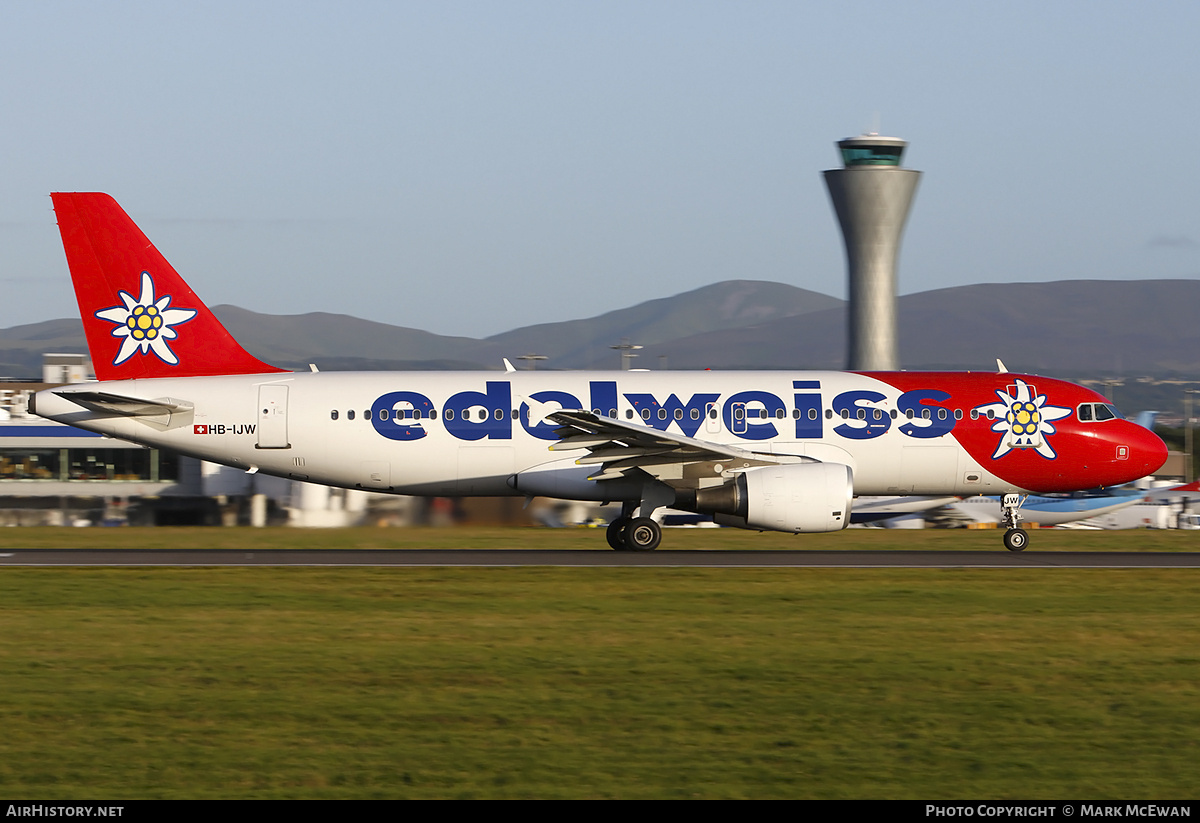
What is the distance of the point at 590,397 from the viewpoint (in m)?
28.1

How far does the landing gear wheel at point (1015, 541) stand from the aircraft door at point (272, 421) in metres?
15.4

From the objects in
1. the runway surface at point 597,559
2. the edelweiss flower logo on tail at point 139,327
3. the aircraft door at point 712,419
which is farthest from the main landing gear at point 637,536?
the edelweiss flower logo on tail at point 139,327

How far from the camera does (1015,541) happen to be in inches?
1103

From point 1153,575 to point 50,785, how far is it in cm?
1915

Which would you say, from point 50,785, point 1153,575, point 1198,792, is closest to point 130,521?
point 1153,575

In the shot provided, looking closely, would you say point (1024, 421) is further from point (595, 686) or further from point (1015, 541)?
point (595, 686)

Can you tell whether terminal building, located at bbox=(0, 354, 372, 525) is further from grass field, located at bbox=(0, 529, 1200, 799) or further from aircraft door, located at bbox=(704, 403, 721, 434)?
grass field, located at bbox=(0, 529, 1200, 799)

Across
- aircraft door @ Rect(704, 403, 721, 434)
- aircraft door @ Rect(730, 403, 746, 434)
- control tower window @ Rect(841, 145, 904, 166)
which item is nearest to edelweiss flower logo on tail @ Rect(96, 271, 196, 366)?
aircraft door @ Rect(704, 403, 721, 434)

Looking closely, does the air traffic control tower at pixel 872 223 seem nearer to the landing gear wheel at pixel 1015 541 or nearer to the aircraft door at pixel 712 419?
the landing gear wheel at pixel 1015 541

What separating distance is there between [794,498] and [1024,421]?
6314 mm

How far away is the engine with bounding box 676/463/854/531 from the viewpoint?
83.0ft

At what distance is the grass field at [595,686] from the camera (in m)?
9.65

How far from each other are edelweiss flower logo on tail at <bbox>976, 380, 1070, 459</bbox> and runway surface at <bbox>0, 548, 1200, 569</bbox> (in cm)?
233

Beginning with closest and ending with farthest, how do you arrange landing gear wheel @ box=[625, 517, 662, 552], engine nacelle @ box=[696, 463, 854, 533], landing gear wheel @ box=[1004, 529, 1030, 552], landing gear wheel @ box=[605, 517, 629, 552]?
1. engine nacelle @ box=[696, 463, 854, 533]
2. landing gear wheel @ box=[625, 517, 662, 552]
3. landing gear wheel @ box=[605, 517, 629, 552]
4. landing gear wheel @ box=[1004, 529, 1030, 552]
